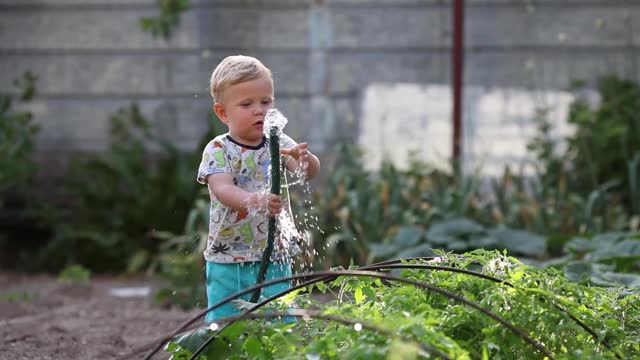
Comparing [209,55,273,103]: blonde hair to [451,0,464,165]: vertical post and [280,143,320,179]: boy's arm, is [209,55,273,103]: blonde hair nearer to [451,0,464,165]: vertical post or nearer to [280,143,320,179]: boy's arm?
[280,143,320,179]: boy's arm

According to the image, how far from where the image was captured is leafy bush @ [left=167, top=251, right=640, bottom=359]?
2.19m

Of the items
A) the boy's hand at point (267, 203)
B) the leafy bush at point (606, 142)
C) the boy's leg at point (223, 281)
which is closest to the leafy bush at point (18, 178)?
the leafy bush at point (606, 142)

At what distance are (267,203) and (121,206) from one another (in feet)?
17.1

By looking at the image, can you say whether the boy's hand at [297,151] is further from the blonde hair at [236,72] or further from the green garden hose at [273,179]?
the blonde hair at [236,72]

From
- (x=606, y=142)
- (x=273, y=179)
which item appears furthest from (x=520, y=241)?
(x=273, y=179)

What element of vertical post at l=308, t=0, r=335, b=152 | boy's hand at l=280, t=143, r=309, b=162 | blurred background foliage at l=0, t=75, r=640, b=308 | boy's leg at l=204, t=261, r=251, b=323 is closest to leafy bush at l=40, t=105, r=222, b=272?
blurred background foliage at l=0, t=75, r=640, b=308

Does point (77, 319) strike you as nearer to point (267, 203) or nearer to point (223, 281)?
point (223, 281)

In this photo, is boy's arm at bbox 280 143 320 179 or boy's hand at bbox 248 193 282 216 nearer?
boy's hand at bbox 248 193 282 216

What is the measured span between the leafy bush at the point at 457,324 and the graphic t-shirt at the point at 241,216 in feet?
1.63

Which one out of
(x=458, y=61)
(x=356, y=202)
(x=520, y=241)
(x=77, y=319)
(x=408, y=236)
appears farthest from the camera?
(x=458, y=61)

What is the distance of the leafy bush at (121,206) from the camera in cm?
765

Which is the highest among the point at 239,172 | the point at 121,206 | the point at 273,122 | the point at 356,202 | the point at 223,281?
the point at 273,122

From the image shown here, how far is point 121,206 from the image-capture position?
7750 millimetres

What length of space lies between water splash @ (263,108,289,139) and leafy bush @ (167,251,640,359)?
0.47 metres
